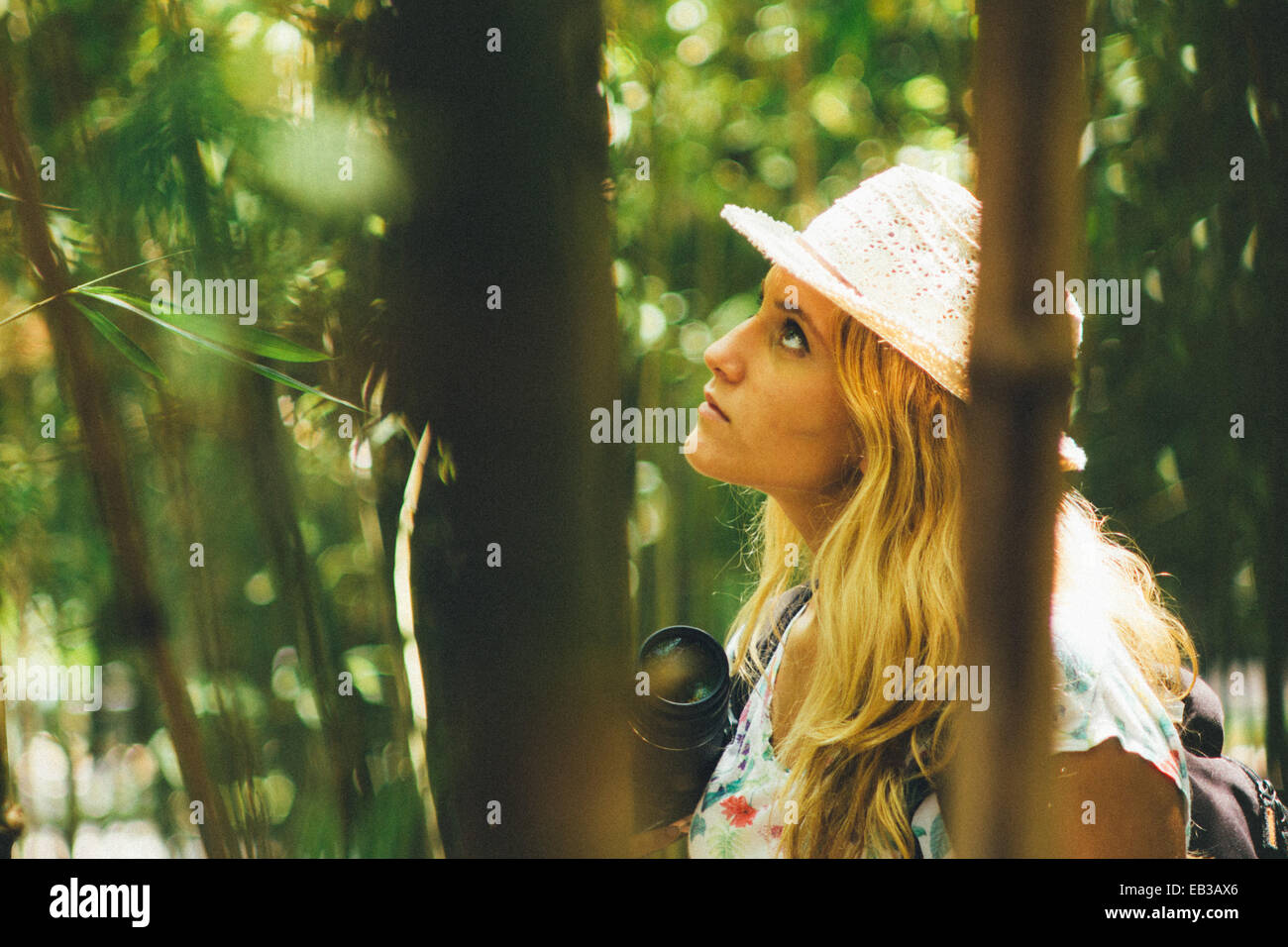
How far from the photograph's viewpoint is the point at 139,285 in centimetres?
96

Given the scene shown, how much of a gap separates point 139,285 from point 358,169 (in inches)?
13.1

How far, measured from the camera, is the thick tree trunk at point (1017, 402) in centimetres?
35

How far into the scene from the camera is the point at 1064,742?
25.4 inches

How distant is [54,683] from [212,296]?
1.90ft

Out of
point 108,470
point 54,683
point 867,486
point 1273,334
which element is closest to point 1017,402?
point 867,486

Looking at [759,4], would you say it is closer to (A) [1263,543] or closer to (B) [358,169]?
(B) [358,169]

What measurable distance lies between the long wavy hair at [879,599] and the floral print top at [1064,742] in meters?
0.03

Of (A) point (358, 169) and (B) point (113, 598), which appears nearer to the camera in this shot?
(A) point (358, 169)

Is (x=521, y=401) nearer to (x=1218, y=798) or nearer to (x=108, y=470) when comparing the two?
(x=108, y=470)

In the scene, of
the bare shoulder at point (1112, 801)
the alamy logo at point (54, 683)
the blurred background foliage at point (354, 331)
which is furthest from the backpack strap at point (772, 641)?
the alamy logo at point (54, 683)

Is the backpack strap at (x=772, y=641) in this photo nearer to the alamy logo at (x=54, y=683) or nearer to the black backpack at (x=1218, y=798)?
the black backpack at (x=1218, y=798)
